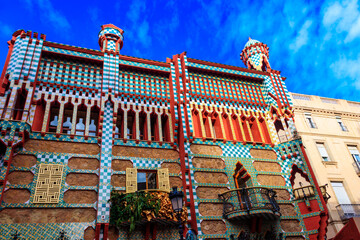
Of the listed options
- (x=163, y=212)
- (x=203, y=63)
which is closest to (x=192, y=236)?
(x=163, y=212)

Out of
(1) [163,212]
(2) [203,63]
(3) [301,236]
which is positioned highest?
(2) [203,63]

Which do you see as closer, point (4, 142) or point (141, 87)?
point (4, 142)

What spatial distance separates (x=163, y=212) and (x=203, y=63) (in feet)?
29.3

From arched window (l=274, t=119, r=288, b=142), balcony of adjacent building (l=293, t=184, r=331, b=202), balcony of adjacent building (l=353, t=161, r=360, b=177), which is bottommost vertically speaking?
balcony of adjacent building (l=293, t=184, r=331, b=202)

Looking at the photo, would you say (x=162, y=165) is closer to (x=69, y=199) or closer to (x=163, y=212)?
(x=163, y=212)

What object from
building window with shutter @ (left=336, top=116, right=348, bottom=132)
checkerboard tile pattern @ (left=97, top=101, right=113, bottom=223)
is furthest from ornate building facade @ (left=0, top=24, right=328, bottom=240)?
building window with shutter @ (left=336, top=116, right=348, bottom=132)

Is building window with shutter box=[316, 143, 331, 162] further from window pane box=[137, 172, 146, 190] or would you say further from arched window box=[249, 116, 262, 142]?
window pane box=[137, 172, 146, 190]

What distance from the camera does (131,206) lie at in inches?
472

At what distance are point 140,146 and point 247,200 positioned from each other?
5.12m

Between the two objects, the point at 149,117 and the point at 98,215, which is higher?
the point at 149,117

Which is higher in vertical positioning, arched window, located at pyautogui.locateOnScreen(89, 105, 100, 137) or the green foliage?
arched window, located at pyautogui.locateOnScreen(89, 105, 100, 137)

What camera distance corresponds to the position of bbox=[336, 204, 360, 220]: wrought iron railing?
734 inches

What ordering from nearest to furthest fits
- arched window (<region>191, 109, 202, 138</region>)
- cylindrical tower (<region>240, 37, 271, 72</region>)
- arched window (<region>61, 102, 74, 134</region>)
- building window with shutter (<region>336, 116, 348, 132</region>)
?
arched window (<region>61, 102, 74, 134</region>)
arched window (<region>191, 109, 202, 138</region>)
cylindrical tower (<region>240, 37, 271, 72</region>)
building window with shutter (<region>336, 116, 348, 132</region>)

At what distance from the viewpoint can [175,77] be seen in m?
16.8
